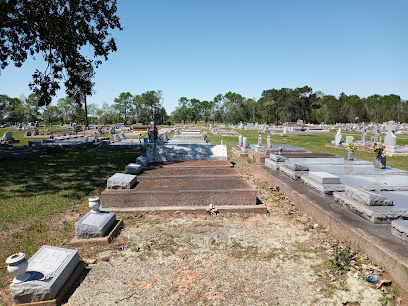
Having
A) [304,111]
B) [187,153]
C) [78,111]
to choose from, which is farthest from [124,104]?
[187,153]

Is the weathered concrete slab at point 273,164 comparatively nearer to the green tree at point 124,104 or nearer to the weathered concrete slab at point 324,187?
the weathered concrete slab at point 324,187

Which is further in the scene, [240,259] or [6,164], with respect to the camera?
[6,164]

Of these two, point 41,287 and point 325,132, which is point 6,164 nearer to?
point 41,287

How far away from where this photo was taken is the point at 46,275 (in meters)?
3.23


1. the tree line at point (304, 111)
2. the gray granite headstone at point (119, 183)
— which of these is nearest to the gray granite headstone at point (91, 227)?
the gray granite headstone at point (119, 183)

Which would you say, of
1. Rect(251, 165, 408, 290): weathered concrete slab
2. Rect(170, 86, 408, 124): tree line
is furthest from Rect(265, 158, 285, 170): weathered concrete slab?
Rect(170, 86, 408, 124): tree line

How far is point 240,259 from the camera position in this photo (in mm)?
4145

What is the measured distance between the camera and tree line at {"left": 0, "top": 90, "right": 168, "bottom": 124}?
72.7m

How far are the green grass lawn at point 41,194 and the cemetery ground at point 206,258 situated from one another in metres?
0.04

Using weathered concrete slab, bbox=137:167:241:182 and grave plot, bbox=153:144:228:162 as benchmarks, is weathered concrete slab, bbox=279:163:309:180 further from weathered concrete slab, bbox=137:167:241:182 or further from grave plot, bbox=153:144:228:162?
grave plot, bbox=153:144:228:162

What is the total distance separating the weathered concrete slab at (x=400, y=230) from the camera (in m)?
3.94

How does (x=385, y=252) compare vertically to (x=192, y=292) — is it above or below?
above

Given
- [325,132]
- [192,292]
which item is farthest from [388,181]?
[325,132]

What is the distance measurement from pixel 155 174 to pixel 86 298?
18.0 feet
